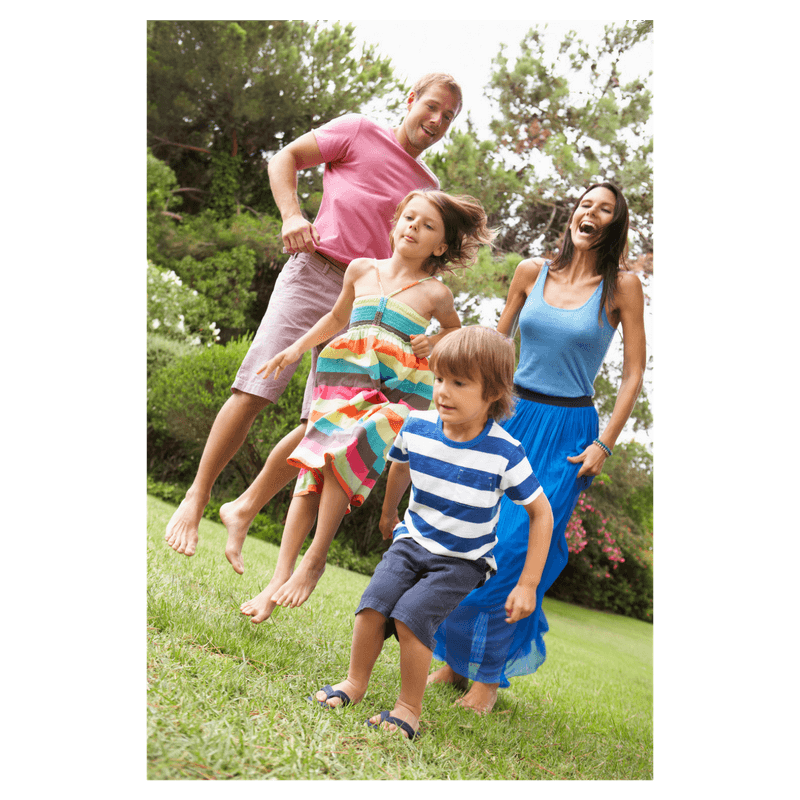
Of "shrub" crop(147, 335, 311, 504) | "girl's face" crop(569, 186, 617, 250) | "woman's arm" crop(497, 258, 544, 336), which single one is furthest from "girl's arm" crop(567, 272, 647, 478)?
"shrub" crop(147, 335, 311, 504)

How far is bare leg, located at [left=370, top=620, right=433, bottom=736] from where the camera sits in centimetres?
187

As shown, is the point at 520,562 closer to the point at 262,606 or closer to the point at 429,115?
the point at 262,606

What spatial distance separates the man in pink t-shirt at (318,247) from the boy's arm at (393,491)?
0.42 metres

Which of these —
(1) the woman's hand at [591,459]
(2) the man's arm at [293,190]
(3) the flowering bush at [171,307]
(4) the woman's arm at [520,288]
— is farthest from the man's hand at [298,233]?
(3) the flowering bush at [171,307]

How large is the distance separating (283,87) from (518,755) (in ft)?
33.9

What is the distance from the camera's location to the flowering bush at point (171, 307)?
30.1 feet

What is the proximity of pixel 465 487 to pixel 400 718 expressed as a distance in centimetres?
64

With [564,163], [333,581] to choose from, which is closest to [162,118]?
[564,163]

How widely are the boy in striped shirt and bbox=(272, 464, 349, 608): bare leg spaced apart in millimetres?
297

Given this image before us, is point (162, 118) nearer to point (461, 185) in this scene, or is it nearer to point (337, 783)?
point (461, 185)

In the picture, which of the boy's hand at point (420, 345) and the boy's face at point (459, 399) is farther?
the boy's hand at point (420, 345)

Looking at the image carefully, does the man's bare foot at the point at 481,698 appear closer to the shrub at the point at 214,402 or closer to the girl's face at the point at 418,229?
the girl's face at the point at 418,229

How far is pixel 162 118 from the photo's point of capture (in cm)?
1133

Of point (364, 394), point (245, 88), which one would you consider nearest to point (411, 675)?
point (364, 394)
